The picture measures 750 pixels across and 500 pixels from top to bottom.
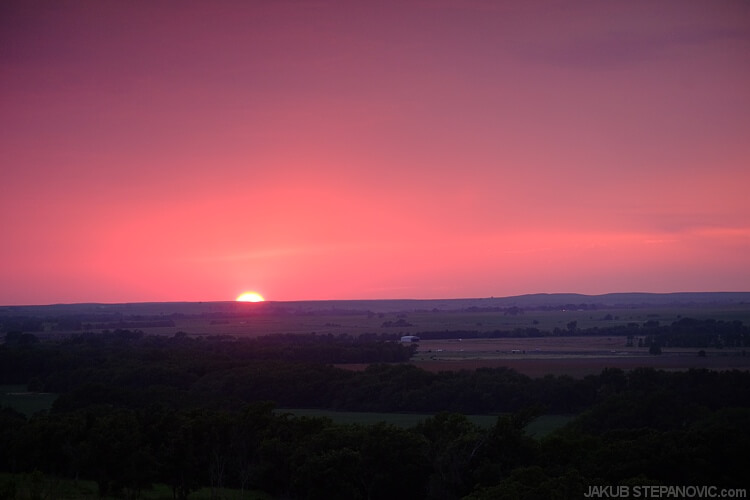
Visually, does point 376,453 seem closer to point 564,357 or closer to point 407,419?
point 407,419

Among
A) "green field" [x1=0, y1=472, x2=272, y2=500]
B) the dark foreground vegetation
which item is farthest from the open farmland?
"green field" [x1=0, y1=472, x2=272, y2=500]

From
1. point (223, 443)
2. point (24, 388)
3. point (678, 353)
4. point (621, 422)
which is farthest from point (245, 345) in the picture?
point (223, 443)

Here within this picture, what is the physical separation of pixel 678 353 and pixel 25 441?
261ft

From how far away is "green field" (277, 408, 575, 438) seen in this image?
5106cm

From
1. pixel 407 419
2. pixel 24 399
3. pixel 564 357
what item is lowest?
pixel 407 419

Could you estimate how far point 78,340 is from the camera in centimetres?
11369

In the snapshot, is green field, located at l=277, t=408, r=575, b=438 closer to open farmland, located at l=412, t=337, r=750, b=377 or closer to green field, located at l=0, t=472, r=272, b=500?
open farmland, located at l=412, t=337, r=750, b=377

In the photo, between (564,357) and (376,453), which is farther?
(564,357)

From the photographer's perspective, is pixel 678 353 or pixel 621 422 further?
pixel 678 353

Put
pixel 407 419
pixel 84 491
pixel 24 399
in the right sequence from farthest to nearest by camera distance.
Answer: pixel 24 399 → pixel 407 419 → pixel 84 491

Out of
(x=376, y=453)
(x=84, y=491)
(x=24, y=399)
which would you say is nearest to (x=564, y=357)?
(x=24, y=399)

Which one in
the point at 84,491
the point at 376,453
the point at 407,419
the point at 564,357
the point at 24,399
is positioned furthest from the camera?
the point at 564,357

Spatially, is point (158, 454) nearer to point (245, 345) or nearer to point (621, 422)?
point (621, 422)

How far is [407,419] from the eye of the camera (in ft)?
186
